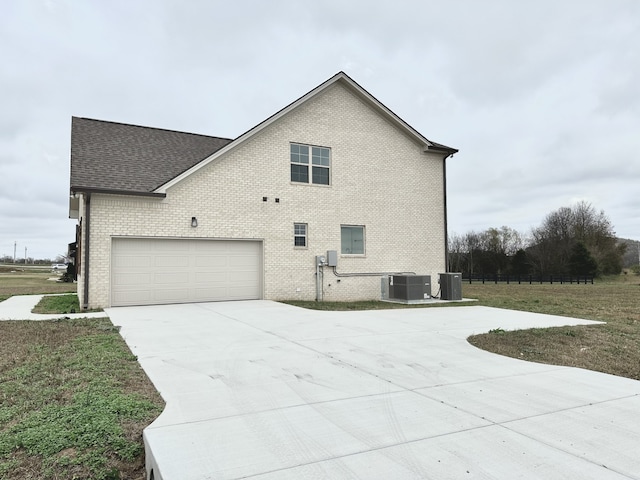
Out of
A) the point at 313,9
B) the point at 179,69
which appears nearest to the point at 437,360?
the point at 313,9

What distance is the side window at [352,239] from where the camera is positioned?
1670 cm

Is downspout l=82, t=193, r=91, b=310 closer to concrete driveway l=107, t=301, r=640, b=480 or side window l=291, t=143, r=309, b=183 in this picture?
concrete driveway l=107, t=301, r=640, b=480

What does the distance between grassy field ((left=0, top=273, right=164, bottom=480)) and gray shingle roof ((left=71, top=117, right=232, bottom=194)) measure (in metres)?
7.32

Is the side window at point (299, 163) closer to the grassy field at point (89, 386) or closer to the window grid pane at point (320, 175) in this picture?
the window grid pane at point (320, 175)

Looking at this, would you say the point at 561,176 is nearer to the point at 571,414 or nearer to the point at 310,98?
the point at 310,98

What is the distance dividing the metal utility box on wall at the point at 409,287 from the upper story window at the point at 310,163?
4.61 metres

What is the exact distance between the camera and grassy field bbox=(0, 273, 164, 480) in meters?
3.14

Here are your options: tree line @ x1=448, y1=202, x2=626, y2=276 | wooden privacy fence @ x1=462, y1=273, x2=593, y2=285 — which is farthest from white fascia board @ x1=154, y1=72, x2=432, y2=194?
tree line @ x1=448, y1=202, x2=626, y2=276

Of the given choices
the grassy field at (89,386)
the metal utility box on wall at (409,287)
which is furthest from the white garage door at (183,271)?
the metal utility box on wall at (409,287)

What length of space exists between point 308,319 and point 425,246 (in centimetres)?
929

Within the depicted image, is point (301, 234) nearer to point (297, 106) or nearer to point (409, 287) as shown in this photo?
point (409, 287)

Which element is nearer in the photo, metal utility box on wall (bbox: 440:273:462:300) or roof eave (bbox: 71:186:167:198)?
roof eave (bbox: 71:186:167:198)

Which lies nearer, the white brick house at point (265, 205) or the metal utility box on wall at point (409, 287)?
the white brick house at point (265, 205)

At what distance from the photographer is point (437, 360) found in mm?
6332
